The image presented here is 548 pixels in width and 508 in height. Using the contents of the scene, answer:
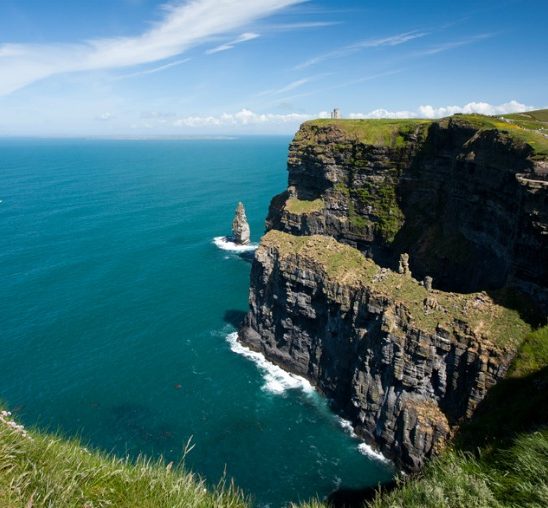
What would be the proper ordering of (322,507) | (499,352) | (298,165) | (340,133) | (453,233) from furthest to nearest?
1. (298,165)
2. (340,133)
3. (453,233)
4. (499,352)
5. (322,507)

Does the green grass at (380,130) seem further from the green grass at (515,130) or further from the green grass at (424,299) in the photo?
the green grass at (424,299)

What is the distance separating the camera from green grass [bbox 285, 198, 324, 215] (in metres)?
83.9

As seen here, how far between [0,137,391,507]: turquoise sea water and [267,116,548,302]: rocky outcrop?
25.6 meters

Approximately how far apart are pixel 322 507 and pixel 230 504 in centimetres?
290

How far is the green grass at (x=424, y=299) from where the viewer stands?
4200 centimetres

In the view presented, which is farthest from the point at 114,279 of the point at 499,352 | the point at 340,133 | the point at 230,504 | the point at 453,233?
the point at 230,504

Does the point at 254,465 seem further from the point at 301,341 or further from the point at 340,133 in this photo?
the point at 340,133

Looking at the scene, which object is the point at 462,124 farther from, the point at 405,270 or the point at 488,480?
the point at 488,480

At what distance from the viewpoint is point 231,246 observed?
11500cm

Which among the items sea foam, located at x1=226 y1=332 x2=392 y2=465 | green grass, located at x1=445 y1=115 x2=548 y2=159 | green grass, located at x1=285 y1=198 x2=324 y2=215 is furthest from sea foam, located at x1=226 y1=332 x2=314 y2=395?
green grass, located at x1=445 y1=115 x2=548 y2=159

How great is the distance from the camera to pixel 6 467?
1091 centimetres

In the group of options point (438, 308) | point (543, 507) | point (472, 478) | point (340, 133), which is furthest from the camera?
point (340, 133)

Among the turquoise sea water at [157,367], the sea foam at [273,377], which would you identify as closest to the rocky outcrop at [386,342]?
the sea foam at [273,377]

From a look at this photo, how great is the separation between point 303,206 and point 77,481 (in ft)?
255
